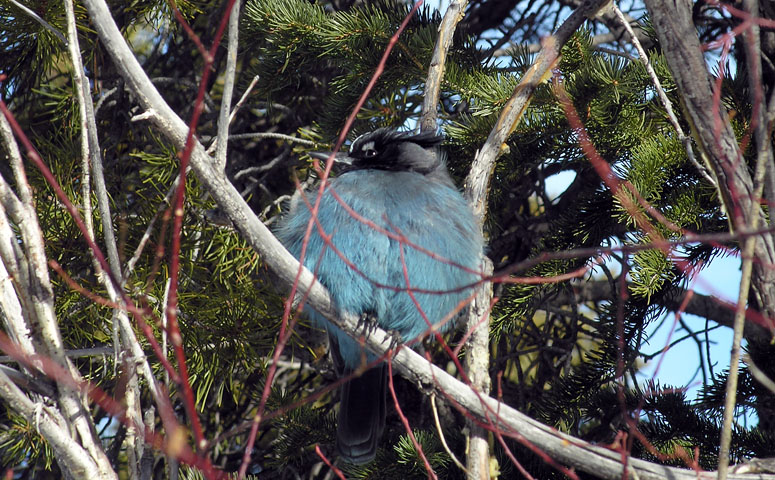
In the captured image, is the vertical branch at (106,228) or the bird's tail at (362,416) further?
the bird's tail at (362,416)

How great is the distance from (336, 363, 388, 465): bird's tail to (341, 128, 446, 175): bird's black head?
0.86 metres

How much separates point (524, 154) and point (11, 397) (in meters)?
2.01

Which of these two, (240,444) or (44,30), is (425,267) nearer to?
(240,444)

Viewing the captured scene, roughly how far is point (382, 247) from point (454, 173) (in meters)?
0.86

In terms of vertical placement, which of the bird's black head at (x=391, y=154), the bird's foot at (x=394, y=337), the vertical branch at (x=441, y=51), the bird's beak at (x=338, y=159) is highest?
the vertical branch at (x=441, y=51)

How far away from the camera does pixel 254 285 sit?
3508 millimetres

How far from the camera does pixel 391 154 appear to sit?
3465mm

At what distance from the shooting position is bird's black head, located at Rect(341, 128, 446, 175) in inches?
134

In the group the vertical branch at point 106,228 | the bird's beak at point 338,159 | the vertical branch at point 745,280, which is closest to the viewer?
the vertical branch at point 745,280

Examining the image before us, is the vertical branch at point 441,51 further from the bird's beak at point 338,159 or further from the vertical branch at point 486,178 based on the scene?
the bird's beak at point 338,159

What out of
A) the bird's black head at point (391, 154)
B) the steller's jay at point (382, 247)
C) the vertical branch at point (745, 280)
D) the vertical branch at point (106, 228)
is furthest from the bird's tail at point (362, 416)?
the vertical branch at point (745, 280)

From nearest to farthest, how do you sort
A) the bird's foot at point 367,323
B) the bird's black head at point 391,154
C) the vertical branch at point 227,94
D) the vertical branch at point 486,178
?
the vertical branch at point 227,94, the vertical branch at point 486,178, the bird's foot at point 367,323, the bird's black head at point 391,154

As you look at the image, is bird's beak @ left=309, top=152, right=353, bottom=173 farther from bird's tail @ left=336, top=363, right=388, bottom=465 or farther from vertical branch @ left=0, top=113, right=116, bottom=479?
vertical branch @ left=0, top=113, right=116, bottom=479

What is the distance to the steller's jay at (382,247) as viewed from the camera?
2908mm
